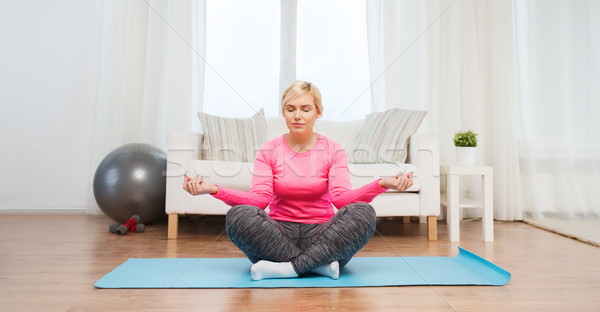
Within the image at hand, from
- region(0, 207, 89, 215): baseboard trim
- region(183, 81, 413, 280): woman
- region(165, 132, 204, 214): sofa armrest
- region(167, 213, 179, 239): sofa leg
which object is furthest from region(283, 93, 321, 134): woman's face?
region(0, 207, 89, 215): baseboard trim

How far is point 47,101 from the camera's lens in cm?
333

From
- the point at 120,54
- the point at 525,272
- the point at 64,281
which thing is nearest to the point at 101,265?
the point at 64,281

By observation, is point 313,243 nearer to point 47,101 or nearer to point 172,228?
point 172,228

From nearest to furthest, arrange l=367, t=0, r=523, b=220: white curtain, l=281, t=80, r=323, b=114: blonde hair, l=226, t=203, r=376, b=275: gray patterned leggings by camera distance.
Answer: l=226, t=203, r=376, b=275: gray patterned leggings, l=281, t=80, r=323, b=114: blonde hair, l=367, t=0, r=523, b=220: white curtain

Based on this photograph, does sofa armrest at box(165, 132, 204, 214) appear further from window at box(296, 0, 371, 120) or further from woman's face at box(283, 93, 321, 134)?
window at box(296, 0, 371, 120)

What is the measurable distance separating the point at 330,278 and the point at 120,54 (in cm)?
269

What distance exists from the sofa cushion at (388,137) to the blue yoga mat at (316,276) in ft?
2.98

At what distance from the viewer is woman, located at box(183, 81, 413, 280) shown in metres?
1.43

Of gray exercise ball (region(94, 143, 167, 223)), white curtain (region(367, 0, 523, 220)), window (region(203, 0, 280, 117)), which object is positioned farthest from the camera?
window (region(203, 0, 280, 117))

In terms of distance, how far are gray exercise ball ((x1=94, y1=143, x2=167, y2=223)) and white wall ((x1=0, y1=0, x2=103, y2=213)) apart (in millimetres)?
743

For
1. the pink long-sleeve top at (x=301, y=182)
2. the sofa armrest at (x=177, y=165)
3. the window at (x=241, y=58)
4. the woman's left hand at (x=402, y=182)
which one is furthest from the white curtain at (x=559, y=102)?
the sofa armrest at (x=177, y=165)

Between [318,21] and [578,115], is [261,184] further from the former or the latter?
[578,115]

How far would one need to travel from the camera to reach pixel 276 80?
138 inches

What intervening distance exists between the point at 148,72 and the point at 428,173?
7.76ft
